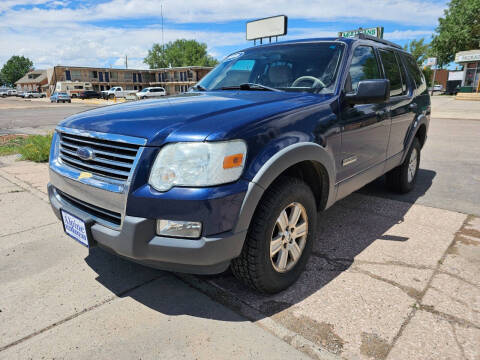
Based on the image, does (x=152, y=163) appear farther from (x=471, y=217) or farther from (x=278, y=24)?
(x=278, y=24)

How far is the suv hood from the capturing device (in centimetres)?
196

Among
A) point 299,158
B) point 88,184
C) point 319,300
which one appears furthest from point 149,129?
point 319,300

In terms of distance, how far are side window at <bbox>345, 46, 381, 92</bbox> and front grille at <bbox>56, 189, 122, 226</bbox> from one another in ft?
6.93

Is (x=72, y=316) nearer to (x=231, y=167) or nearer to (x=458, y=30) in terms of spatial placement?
(x=231, y=167)

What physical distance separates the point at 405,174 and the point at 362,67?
75.6 inches

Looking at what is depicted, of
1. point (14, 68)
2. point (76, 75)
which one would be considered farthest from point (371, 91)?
point (14, 68)

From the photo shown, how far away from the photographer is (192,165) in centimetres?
191

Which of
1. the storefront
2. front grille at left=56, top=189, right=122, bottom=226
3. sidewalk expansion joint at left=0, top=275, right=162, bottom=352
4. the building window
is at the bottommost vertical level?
sidewalk expansion joint at left=0, top=275, right=162, bottom=352

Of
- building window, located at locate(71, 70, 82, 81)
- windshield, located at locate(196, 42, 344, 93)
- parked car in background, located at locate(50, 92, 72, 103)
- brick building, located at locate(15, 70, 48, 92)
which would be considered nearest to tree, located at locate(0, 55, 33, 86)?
brick building, located at locate(15, 70, 48, 92)

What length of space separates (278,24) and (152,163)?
19598 millimetres

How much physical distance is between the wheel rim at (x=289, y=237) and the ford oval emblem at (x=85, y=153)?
1.27 meters

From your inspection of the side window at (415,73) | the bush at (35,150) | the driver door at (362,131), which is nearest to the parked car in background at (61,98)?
the bush at (35,150)

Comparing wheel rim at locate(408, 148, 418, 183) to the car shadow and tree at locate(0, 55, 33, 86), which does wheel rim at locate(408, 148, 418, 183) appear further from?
tree at locate(0, 55, 33, 86)

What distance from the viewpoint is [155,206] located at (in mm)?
1905
